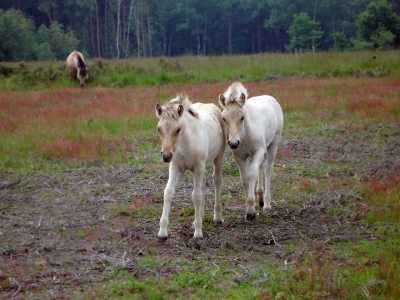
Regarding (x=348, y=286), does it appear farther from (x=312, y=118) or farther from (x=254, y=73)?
(x=254, y=73)

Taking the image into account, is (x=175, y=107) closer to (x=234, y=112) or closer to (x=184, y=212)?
(x=234, y=112)

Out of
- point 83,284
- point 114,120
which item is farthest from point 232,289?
point 114,120

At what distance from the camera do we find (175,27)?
238 ft

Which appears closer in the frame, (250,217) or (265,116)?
(250,217)

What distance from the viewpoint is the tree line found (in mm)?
51062

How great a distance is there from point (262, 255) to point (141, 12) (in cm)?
6050

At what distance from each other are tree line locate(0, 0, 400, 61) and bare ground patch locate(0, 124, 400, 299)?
1511 inches

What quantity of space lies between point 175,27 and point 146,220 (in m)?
67.9

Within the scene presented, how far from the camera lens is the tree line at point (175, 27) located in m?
51.1

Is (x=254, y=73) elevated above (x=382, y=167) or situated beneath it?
elevated above

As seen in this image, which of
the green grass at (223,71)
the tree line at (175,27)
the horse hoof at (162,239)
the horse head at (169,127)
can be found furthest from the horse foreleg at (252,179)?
the tree line at (175,27)

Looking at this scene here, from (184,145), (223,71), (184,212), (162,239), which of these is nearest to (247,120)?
(184,145)

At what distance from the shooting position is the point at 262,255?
228 inches

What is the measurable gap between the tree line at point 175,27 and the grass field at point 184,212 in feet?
112
